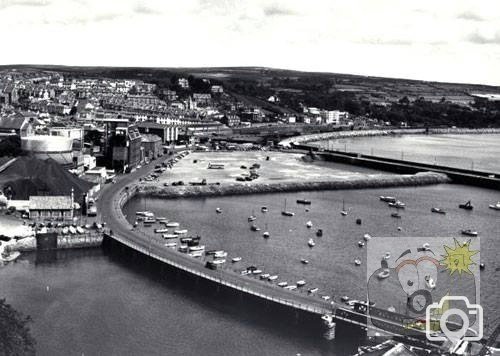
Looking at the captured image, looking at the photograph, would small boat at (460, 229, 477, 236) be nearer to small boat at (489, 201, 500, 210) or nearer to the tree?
small boat at (489, 201, 500, 210)

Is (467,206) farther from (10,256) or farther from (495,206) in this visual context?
(10,256)

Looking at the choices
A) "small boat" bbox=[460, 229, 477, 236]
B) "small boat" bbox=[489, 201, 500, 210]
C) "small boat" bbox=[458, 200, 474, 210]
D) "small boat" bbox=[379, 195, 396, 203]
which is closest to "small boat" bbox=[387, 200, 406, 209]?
"small boat" bbox=[379, 195, 396, 203]

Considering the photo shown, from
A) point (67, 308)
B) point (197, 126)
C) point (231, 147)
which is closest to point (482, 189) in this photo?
point (231, 147)

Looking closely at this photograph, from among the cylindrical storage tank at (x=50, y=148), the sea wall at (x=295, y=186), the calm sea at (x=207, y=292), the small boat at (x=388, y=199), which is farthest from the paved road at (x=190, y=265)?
the small boat at (x=388, y=199)

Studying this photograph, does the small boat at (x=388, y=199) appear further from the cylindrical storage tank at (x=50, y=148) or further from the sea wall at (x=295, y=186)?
the cylindrical storage tank at (x=50, y=148)

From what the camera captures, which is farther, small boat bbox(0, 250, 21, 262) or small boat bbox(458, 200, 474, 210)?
small boat bbox(458, 200, 474, 210)

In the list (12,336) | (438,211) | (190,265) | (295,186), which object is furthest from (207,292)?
(295,186)
